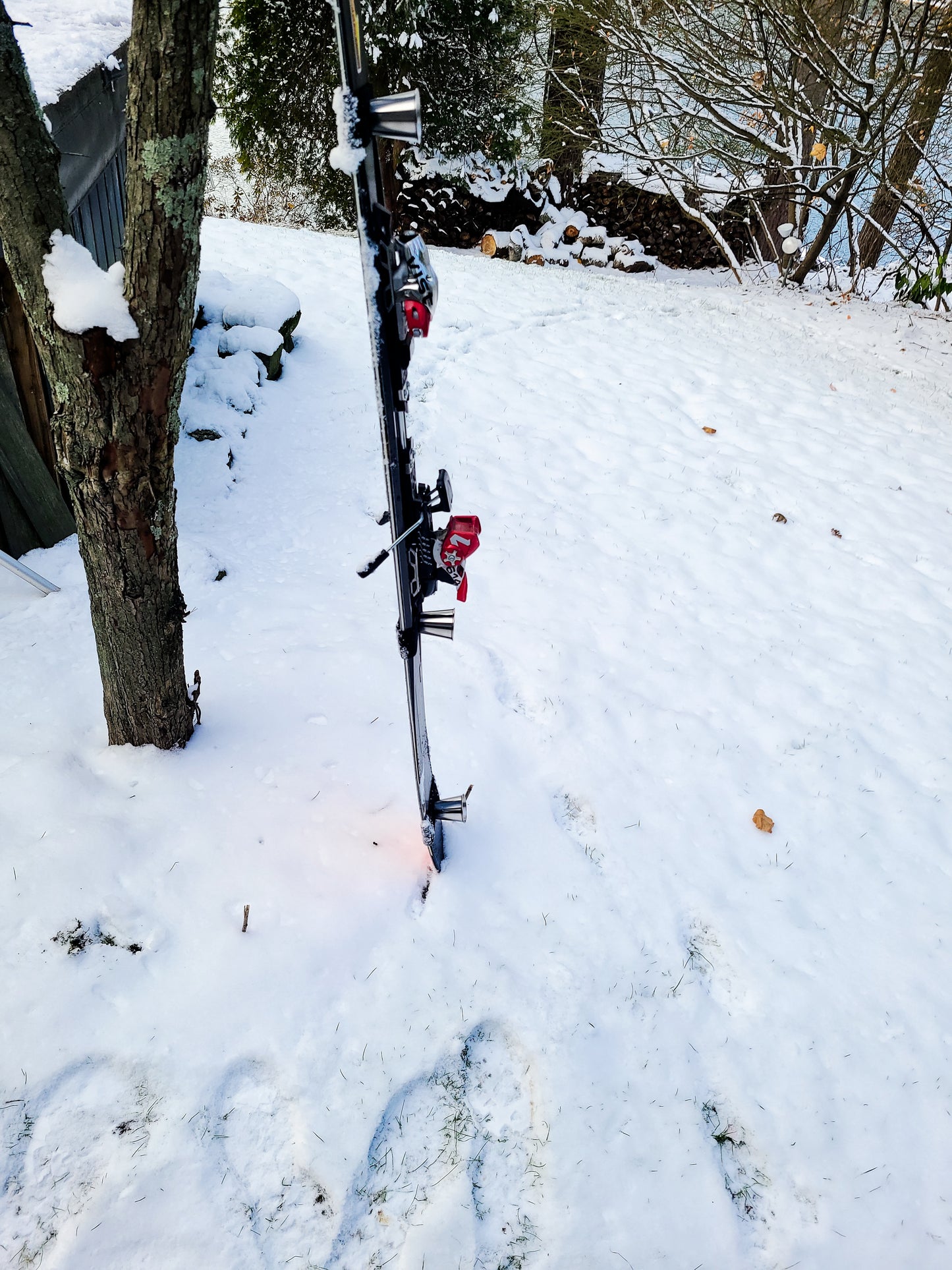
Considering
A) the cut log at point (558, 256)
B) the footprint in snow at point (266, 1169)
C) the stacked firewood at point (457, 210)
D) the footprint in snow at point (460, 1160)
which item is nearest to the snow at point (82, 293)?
the footprint in snow at point (266, 1169)

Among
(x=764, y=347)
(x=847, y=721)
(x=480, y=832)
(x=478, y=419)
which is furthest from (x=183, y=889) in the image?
(x=764, y=347)

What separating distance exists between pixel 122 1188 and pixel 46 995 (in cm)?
53

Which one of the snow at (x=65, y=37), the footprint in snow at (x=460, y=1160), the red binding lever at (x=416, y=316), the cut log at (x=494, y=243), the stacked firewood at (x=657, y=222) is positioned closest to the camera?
the red binding lever at (x=416, y=316)

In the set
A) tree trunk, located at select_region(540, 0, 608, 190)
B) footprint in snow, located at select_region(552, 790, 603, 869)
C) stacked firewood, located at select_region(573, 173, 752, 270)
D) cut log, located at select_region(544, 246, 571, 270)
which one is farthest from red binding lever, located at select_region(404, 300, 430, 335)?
stacked firewood, located at select_region(573, 173, 752, 270)

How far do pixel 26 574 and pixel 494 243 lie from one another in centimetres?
1101

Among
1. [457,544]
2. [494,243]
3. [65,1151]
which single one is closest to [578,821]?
[457,544]

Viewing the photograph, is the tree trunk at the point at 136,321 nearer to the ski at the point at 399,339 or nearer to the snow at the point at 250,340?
the ski at the point at 399,339

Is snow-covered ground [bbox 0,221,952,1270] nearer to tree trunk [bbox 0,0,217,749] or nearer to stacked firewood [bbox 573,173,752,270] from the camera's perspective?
tree trunk [bbox 0,0,217,749]

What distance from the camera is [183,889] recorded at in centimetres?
229

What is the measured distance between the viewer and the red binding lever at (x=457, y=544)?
1.91m

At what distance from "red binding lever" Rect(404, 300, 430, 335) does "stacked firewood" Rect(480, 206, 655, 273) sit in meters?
11.8

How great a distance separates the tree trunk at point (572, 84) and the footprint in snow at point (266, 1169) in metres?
11.7

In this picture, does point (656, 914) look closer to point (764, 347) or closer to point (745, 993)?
point (745, 993)

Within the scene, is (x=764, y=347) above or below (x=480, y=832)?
above
